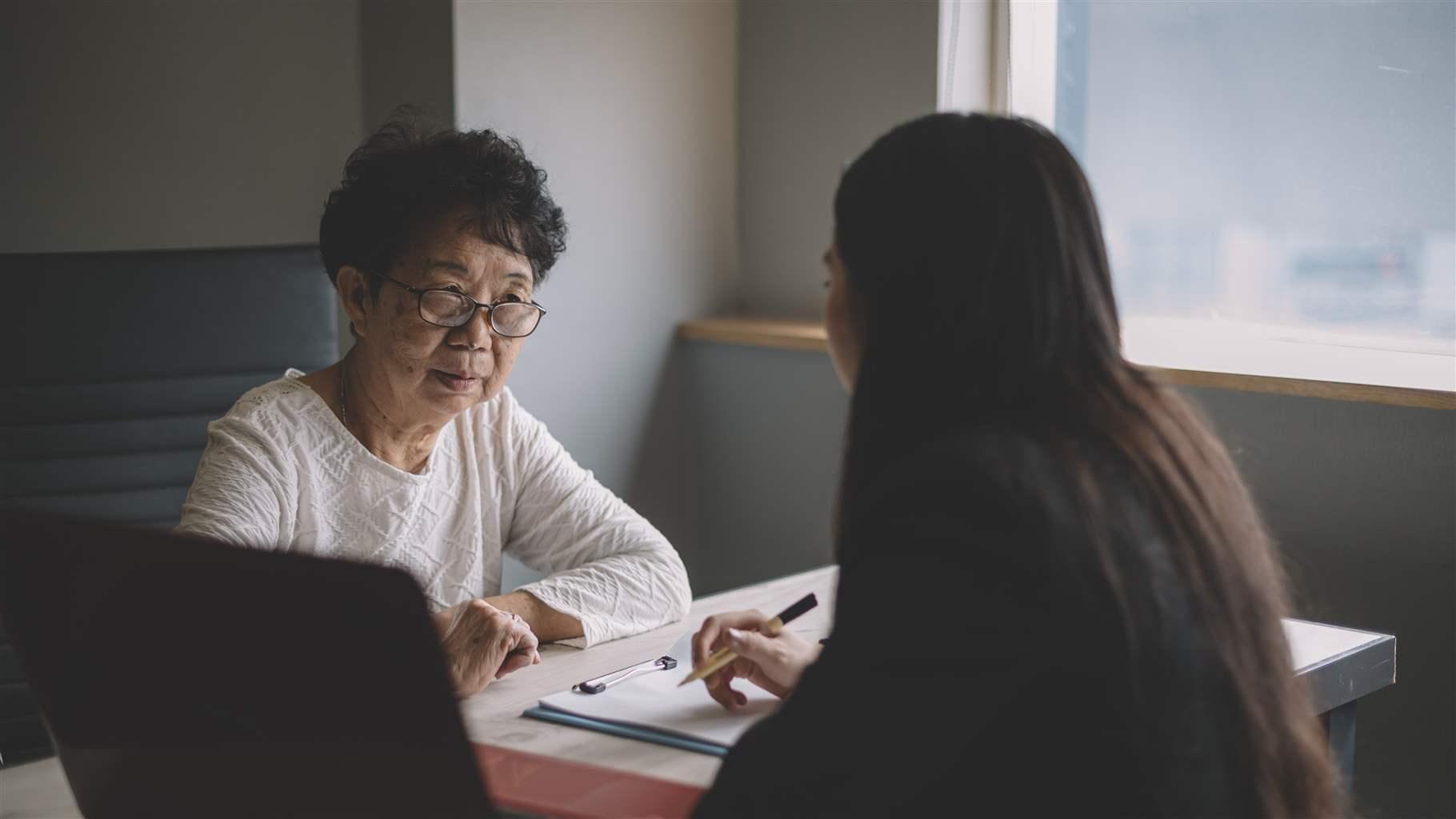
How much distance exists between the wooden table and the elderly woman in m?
0.07

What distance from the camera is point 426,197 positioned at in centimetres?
169

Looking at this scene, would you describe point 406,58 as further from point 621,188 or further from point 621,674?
point 621,674

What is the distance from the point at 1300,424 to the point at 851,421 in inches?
56.6

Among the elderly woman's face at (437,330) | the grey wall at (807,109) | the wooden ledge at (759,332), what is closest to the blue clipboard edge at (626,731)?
the elderly woman's face at (437,330)

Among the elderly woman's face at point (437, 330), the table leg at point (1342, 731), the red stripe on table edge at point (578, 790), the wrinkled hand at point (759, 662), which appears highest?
the elderly woman's face at point (437, 330)

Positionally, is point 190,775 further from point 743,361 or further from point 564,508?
point 743,361

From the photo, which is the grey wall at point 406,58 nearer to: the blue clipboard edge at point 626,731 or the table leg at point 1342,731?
the blue clipboard edge at point 626,731

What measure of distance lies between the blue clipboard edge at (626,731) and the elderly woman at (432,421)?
258 millimetres

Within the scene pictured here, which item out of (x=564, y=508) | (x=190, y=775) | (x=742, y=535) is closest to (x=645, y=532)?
(x=564, y=508)

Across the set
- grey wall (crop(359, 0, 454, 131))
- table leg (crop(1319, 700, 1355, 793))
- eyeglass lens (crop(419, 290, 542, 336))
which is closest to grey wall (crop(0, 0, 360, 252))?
grey wall (crop(359, 0, 454, 131))

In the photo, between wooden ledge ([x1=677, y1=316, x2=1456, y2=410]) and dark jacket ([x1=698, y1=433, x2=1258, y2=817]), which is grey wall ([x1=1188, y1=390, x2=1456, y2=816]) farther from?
dark jacket ([x1=698, y1=433, x2=1258, y2=817])

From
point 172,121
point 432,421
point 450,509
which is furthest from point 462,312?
point 172,121

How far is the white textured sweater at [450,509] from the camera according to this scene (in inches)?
61.2

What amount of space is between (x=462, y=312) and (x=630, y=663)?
1.68ft
